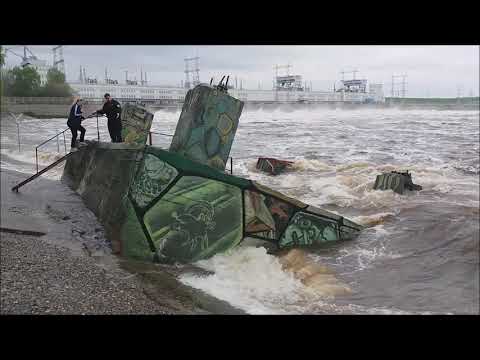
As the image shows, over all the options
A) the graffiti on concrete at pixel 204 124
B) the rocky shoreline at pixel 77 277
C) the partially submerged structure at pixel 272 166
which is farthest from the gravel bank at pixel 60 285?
the partially submerged structure at pixel 272 166

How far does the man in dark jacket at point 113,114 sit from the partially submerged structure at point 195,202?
5.63ft

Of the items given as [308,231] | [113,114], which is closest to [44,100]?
[113,114]

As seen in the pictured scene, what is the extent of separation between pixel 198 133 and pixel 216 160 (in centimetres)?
90

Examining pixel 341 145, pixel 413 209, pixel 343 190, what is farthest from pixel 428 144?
pixel 413 209

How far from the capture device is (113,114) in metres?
12.8

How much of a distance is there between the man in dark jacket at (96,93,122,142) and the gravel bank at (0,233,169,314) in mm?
5704

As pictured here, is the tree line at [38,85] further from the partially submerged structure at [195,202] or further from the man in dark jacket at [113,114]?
the partially submerged structure at [195,202]

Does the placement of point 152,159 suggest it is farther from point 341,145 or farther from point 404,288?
point 341,145

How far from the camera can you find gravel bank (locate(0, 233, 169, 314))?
5473 millimetres

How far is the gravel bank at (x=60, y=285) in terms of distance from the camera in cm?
547

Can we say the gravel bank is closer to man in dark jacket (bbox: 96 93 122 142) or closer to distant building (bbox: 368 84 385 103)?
man in dark jacket (bbox: 96 93 122 142)

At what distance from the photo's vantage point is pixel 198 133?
1043 centimetres

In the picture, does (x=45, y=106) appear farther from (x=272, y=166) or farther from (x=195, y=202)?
A: (x=195, y=202)

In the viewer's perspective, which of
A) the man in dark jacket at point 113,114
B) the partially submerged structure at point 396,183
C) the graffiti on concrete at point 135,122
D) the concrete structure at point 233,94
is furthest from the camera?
the concrete structure at point 233,94
